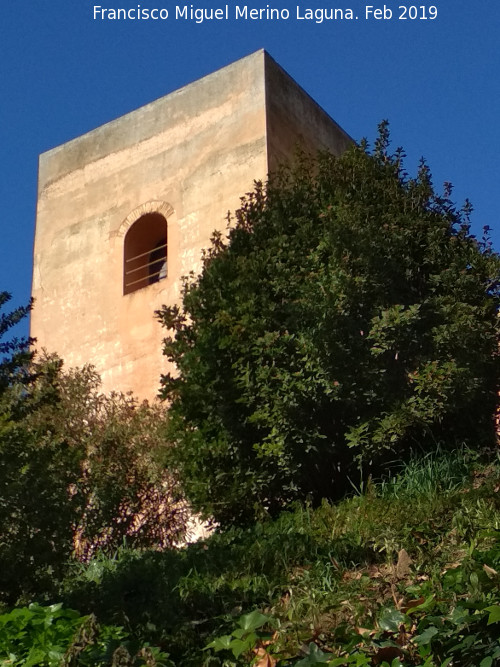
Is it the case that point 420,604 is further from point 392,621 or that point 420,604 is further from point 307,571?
point 307,571

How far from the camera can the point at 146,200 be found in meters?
14.4

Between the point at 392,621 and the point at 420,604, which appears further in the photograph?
the point at 420,604

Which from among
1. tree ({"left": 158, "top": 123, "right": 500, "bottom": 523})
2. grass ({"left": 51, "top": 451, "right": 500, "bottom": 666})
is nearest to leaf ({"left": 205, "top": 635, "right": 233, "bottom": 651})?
grass ({"left": 51, "top": 451, "right": 500, "bottom": 666})

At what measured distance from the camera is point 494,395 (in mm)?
9219

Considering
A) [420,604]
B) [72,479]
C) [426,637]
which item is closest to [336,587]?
[420,604]

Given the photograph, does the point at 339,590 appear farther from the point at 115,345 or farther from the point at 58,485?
the point at 115,345

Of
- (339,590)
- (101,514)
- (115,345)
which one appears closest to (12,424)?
(339,590)

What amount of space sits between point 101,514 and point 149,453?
895mm

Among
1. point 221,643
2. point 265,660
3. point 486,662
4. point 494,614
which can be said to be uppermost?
point 221,643

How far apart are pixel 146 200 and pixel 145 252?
2.45 ft

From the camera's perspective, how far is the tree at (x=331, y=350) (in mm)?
8578

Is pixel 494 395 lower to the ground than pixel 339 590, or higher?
higher

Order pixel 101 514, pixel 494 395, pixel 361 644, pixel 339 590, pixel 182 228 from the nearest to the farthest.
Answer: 1. pixel 361 644
2. pixel 339 590
3. pixel 494 395
4. pixel 101 514
5. pixel 182 228

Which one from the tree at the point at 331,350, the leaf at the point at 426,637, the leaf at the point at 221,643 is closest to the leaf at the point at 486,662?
the leaf at the point at 426,637
